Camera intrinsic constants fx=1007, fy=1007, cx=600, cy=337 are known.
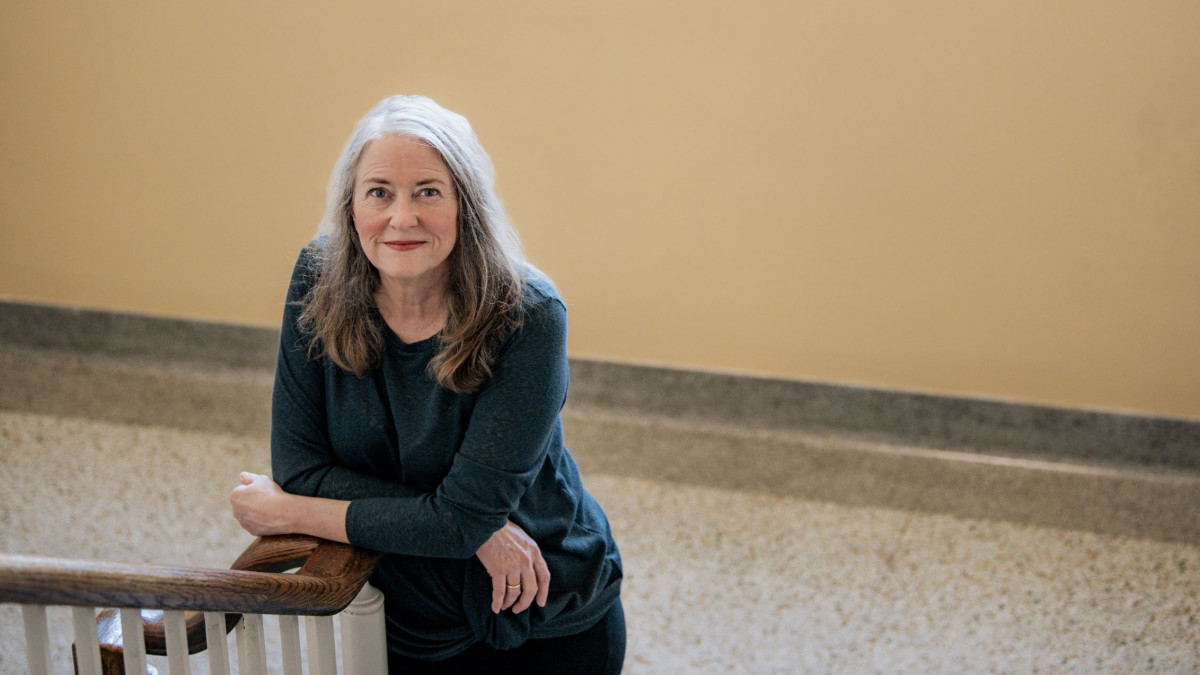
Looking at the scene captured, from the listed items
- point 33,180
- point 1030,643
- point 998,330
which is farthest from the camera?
point 33,180

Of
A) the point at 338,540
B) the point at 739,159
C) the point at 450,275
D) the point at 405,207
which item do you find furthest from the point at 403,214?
the point at 739,159

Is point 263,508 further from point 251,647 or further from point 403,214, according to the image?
point 403,214

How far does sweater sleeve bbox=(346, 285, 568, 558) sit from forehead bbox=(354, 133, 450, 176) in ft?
0.79

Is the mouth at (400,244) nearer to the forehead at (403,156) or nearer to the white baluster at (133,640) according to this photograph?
the forehead at (403,156)

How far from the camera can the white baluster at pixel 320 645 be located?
1.25m

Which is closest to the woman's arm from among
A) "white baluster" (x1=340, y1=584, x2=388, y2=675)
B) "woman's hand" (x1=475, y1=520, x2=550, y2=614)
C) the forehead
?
"woman's hand" (x1=475, y1=520, x2=550, y2=614)

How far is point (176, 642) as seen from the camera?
3.42ft

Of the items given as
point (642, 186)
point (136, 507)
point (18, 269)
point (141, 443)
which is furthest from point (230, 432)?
point (642, 186)

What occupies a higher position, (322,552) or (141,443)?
(322,552)

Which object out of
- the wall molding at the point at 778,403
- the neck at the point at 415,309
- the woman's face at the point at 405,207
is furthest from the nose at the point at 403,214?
the wall molding at the point at 778,403

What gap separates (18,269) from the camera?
11.5ft

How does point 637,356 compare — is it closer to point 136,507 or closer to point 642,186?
point 642,186

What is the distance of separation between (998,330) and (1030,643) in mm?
983

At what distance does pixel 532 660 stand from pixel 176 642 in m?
0.55
